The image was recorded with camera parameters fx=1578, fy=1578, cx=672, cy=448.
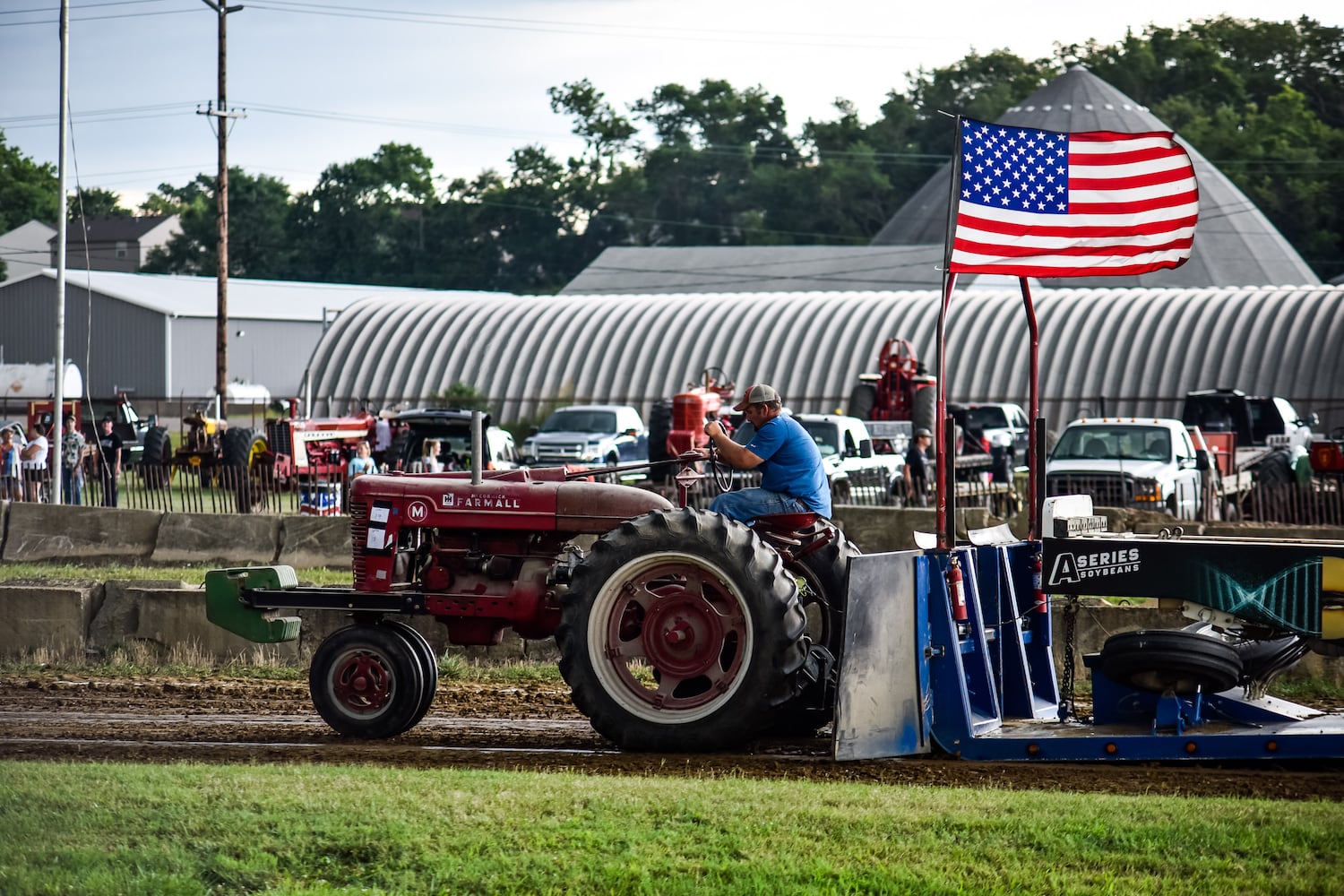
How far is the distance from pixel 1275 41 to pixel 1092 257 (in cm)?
7573

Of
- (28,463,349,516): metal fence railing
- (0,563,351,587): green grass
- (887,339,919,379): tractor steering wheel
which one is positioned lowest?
(0,563,351,587): green grass

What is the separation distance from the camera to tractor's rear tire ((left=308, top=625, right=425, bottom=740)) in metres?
9.27

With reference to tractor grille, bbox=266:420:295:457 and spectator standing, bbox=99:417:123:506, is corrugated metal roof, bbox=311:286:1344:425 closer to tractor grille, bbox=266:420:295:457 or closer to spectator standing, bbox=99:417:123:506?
spectator standing, bbox=99:417:123:506

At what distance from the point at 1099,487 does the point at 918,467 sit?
12.1 ft

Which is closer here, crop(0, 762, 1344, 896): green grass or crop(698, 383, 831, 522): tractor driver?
crop(0, 762, 1344, 896): green grass

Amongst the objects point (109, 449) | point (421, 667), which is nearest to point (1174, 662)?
point (421, 667)

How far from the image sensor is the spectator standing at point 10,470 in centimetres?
2683

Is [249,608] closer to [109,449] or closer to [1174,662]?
[1174,662]

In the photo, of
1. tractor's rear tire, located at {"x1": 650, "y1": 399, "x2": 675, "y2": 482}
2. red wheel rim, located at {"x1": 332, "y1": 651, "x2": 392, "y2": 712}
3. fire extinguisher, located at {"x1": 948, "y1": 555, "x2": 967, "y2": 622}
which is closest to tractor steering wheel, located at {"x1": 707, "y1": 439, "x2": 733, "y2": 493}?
fire extinguisher, located at {"x1": 948, "y1": 555, "x2": 967, "y2": 622}

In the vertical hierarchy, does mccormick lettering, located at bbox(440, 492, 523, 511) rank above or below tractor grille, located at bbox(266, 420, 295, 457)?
below

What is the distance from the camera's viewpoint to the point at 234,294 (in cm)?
7012

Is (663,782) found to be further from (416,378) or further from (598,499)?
(416,378)

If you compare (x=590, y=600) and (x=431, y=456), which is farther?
(x=431, y=456)

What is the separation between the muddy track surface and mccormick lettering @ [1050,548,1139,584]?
38.3 inches
